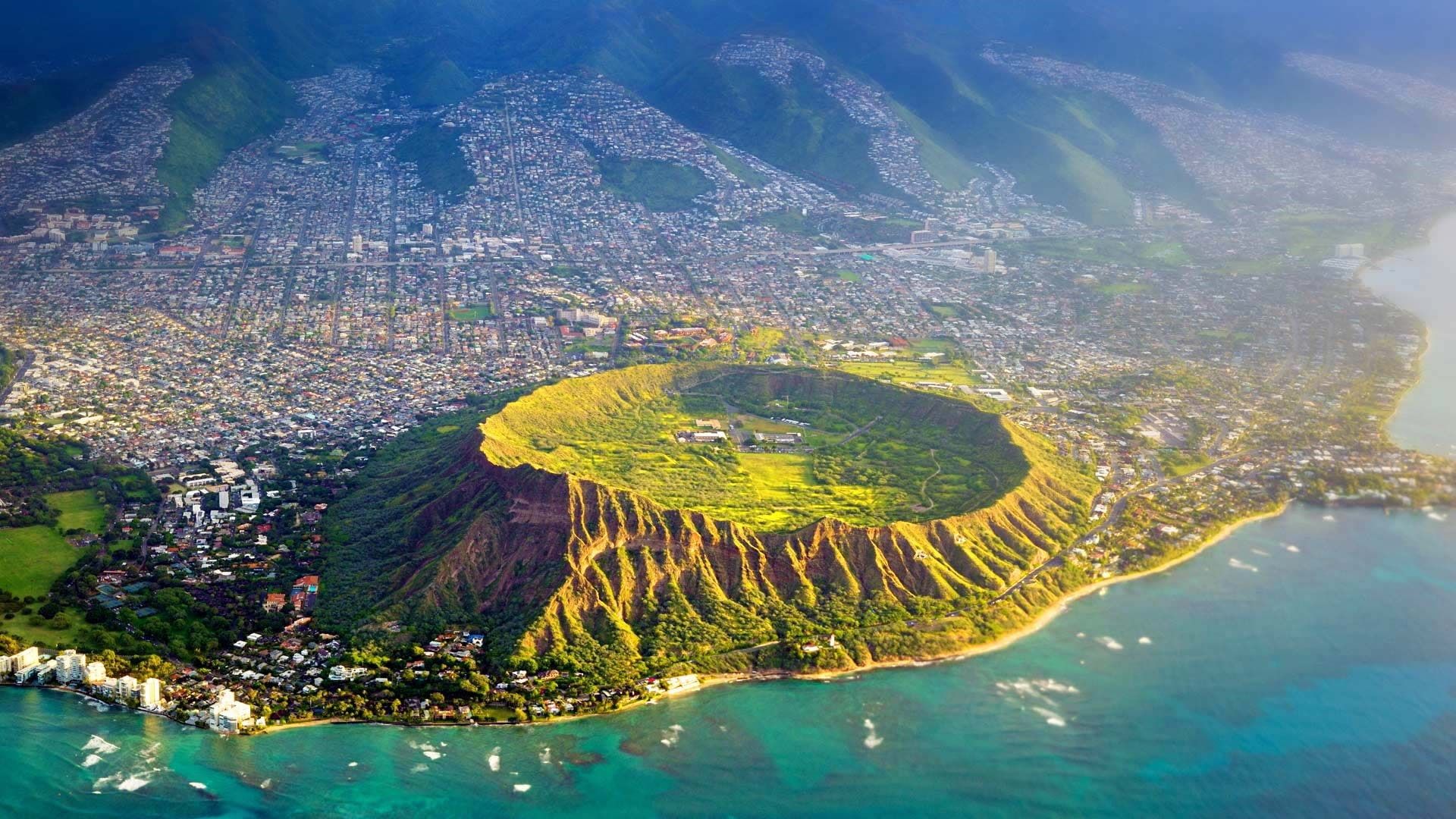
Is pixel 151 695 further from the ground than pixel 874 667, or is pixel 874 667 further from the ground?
pixel 874 667

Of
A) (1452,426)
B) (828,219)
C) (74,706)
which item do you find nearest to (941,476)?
(1452,426)

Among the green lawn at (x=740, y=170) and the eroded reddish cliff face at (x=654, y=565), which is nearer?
the eroded reddish cliff face at (x=654, y=565)

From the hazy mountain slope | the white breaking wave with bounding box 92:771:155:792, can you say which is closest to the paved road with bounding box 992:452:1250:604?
the white breaking wave with bounding box 92:771:155:792

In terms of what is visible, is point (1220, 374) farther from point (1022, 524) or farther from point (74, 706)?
point (74, 706)

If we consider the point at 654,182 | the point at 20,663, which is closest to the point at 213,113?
the point at 654,182

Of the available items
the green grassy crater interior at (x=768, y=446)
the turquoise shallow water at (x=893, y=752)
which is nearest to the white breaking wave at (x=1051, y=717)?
the turquoise shallow water at (x=893, y=752)

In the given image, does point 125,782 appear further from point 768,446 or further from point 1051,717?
point 768,446

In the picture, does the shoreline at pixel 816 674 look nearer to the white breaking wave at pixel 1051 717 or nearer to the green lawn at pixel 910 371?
the white breaking wave at pixel 1051 717
